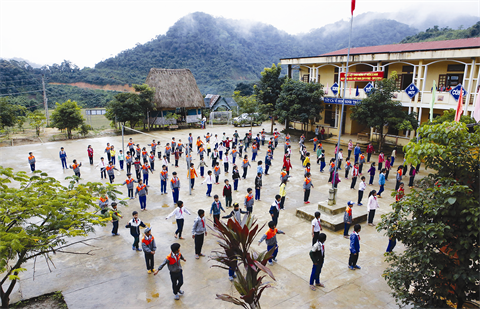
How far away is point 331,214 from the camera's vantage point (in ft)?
34.6

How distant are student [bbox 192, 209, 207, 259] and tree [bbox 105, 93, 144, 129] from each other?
21206 mm

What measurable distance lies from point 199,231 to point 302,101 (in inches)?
698

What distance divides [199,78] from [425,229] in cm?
6392

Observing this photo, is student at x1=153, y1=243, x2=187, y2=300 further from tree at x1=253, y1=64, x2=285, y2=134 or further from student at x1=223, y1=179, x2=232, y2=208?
tree at x1=253, y1=64, x2=285, y2=134

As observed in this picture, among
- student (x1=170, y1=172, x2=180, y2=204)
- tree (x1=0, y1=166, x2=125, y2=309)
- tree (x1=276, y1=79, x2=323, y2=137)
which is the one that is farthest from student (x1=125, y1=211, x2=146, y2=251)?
tree (x1=276, y1=79, x2=323, y2=137)

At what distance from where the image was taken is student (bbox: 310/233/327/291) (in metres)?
6.69

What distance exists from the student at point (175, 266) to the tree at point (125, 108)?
22.6 m

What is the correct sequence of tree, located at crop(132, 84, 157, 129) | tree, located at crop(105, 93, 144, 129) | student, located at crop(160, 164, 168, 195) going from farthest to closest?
1. tree, located at crop(132, 84, 157, 129)
2. tree, located at crop(105, 93, 144, 129)
3. student, located at crop(160, 164, 168, 195)

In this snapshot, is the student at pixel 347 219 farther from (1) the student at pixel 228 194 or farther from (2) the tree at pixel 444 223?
(2) the tree at pixel 444 223

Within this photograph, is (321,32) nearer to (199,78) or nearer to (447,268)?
(199,78)

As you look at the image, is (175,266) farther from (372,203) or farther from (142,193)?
(372,203)

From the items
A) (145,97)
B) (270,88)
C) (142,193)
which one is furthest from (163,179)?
(145,97)

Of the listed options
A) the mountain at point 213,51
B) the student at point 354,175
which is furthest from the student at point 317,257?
the mountain at point 213,51

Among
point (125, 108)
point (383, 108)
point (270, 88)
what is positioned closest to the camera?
point (383, 108)
